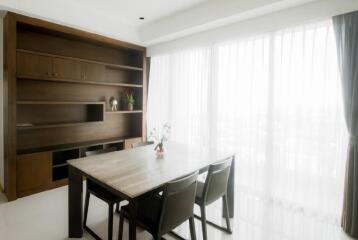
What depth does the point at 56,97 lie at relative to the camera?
3.54 meters

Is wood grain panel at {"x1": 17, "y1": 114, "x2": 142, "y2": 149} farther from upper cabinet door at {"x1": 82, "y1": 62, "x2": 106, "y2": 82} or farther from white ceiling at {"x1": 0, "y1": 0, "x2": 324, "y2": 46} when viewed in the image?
white ceiling at {"x1": 0, "y1": 0, "x2": 324, "y2": 46}

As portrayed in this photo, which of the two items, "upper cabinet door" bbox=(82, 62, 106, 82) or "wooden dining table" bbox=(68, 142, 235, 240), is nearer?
Result: "wooden dining table" bbox=(68, 142, 235, 240)

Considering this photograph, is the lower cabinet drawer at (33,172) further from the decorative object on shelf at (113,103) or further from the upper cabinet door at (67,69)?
the decorative object on shelf at (113,103)

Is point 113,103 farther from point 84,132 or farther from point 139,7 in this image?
point 139,7

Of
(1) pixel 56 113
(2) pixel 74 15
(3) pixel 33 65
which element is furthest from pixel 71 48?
(1) pixel 56 113

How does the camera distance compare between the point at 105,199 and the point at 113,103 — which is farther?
the point at 113,103

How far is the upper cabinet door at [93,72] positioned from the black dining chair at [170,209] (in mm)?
2639

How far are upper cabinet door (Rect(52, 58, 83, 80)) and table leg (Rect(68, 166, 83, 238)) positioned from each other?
6.04ft

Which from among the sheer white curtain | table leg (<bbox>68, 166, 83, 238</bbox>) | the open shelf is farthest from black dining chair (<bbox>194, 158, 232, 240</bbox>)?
the open shelf

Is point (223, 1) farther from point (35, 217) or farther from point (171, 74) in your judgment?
point (35, 217)

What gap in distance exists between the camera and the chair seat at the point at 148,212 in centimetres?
168

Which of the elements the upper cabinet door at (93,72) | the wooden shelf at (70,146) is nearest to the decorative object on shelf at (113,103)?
the upper cabinet door at (93,72)

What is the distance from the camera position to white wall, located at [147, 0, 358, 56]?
233cm

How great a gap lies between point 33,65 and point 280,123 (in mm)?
3550
